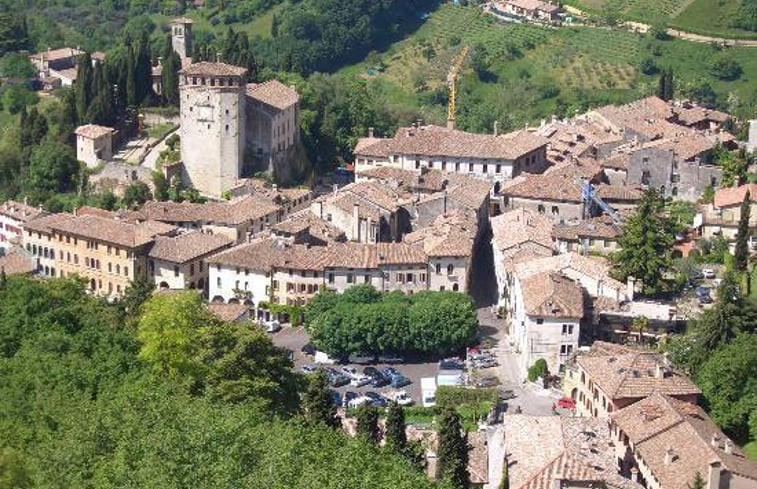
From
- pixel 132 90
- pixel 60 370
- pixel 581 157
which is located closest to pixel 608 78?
pixel 581 157

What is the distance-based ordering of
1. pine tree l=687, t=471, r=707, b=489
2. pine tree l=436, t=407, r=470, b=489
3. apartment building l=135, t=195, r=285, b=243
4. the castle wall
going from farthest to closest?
the castle wall < apartment building l=135, t=195, r=285, b=243 < pine tree l=436, t=407, r=470, b=489 < pine tree l=687, t=471, r=707, b=489

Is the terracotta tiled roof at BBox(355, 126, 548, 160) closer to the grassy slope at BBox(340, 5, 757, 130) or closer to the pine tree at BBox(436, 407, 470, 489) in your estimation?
the grassy slope at BBox(340, 5, 757, 130)

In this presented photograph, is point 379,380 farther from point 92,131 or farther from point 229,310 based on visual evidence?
point 92,131

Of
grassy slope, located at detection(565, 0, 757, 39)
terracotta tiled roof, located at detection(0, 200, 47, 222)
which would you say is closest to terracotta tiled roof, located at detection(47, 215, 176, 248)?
terracotta tiled roof, located at detection(0, 200, 47, 222)

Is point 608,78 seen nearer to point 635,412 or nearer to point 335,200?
point 335,200

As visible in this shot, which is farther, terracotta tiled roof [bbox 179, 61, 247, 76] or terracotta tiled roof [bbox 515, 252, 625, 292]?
terracotta tiled roof [bbox 179, 61, 247, 76]

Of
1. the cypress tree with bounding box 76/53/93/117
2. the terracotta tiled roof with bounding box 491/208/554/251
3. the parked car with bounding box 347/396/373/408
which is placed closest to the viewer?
the parked car with bounding box 347/396/373/408

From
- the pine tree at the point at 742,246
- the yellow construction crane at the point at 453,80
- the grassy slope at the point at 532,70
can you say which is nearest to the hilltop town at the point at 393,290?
the pine tree at the point at 742,246
